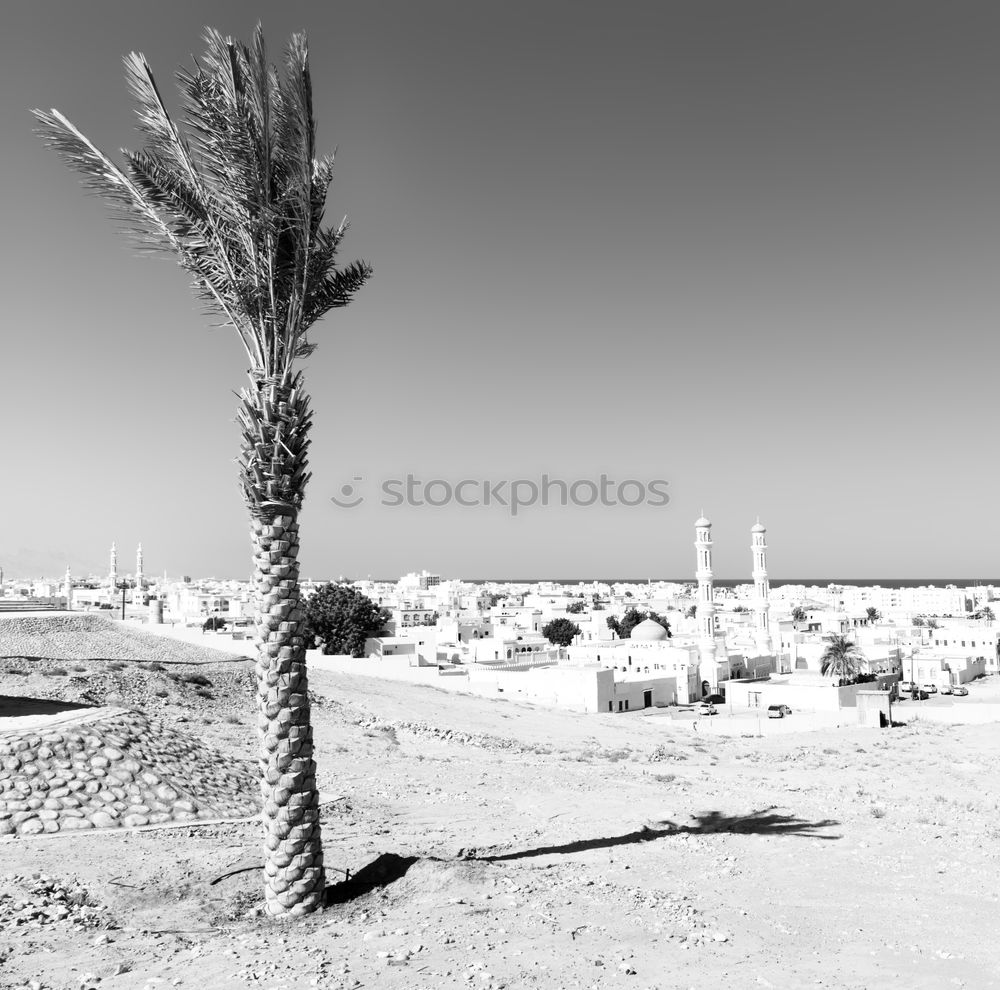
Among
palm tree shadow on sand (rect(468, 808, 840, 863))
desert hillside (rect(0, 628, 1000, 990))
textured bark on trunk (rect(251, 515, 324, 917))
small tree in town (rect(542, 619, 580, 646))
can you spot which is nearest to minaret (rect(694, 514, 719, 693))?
small tree in town (rect(542, 619, 580, 646))

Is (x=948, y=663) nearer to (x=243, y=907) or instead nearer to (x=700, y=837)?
(x=700, y=837)

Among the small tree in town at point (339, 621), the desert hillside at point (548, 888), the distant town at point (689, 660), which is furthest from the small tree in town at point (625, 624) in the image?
the desert hillside at point (548, 888)

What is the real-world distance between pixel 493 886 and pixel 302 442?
15.1ft

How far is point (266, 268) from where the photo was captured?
8039 millimetres

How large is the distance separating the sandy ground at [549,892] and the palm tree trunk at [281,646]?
21.3 inches

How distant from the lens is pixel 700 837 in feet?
33.2

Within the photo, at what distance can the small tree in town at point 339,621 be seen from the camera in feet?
151

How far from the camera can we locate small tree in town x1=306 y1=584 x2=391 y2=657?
4597cm

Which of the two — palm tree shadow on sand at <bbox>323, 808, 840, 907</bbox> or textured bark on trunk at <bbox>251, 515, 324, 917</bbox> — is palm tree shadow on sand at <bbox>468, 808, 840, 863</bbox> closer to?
palm tree shadow on sand at <bbox>323, 808, 840, 907</bbox>

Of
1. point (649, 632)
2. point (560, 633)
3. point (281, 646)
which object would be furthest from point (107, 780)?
point (560, 633)

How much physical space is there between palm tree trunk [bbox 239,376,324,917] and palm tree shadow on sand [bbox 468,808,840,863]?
2549 millimetres

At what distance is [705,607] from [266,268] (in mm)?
43831

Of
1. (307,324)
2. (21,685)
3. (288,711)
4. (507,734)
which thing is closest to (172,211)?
(307,324)

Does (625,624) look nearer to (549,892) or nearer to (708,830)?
(708,830)
